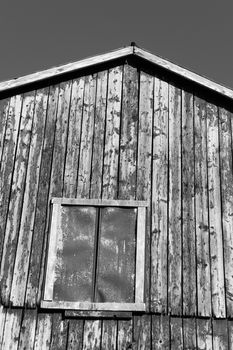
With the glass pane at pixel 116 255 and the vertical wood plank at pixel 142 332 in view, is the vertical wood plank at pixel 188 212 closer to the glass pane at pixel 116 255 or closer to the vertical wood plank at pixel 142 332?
the vertical wood plank at pixel 142 332

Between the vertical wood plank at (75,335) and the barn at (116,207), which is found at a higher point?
the barn at (116,207)

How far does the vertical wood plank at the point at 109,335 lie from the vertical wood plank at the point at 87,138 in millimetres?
1886

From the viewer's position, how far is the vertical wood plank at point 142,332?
23.3 ft

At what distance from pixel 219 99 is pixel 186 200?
6.29 feet

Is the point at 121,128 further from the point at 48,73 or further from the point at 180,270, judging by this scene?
the point at 180,270

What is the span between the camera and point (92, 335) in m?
7.11

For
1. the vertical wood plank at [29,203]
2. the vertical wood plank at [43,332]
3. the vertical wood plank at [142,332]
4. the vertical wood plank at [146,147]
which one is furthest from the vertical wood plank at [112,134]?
the vertical wood plank at [43,332]

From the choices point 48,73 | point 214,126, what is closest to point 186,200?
point 214,126

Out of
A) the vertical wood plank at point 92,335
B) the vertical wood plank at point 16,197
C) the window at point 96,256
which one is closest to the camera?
the vertical wood plank at point 92,335

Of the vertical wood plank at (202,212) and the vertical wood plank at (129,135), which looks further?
the vertical wood plank at (129,135)

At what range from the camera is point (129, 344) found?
7094 millimetres

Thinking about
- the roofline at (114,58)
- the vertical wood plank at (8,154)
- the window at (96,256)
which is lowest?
the window at (96,256)

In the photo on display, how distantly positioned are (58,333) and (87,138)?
2.96 meters

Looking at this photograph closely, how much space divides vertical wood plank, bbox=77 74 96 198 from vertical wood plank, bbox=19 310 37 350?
184 centimetres
